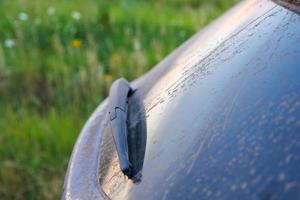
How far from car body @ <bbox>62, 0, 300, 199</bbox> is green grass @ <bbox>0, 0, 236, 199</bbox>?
185cm

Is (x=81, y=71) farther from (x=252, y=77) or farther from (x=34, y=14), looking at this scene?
(x=252, y=77)

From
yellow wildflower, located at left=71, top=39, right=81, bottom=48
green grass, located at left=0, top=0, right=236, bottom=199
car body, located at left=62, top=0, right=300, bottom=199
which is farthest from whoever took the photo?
yellow wildflower, located at left=71, top=39, right=81, bottom=48

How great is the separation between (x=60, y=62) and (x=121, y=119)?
2.99 metres

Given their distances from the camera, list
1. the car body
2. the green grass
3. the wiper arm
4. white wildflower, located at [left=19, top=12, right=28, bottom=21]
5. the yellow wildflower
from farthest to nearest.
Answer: white wildflower, located at [left=19, top=12, right=28, bottom=21] < the yellow wildflower < the green grass < the wiper arm < the car body

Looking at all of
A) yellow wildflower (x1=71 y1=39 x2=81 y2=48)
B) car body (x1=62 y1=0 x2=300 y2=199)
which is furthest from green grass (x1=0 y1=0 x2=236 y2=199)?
car body (x1=62 y1=0 x2=300 y2=199)

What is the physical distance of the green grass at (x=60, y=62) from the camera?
3.63 m

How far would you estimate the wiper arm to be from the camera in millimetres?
1471

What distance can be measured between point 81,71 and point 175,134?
2896mm

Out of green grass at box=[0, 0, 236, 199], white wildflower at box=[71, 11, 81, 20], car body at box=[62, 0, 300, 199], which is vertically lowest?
car body at box=[62, 0, 300, 199]

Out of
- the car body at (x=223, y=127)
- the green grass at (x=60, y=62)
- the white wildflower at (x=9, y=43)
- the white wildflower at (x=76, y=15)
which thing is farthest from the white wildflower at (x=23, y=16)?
the car body at (x=223, y=127)

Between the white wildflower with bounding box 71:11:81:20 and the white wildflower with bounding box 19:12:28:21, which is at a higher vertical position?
the white wildflower with bounding box 19:12:28:21

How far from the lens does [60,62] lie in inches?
182

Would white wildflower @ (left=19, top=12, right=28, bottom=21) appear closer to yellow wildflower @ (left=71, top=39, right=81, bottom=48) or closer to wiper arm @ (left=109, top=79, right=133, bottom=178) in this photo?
yellow wildflower @ (left=71, top=39, right=81, bottom=48)

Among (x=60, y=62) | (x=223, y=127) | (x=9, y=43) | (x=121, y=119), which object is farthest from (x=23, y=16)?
(x=223, y=127)
